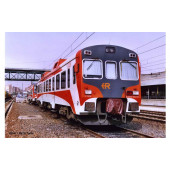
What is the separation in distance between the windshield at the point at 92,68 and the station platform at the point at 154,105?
31.1ft

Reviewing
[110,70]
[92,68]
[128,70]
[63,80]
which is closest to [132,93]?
[128,70]

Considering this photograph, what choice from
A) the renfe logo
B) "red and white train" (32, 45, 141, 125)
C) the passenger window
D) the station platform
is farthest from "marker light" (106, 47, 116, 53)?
the station platform

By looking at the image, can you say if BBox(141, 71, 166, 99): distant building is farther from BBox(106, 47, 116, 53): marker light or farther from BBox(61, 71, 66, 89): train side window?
BBox(106, 47, 116, 53): marker light

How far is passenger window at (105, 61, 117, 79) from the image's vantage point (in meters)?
7.51

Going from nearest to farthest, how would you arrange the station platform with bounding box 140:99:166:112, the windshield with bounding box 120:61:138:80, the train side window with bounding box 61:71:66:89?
1. the windshield with bounding box 120:61:138:80
2. the train side window with bounding box 61:71:66:89
3. the station platform with bounding box 140:99:166:112

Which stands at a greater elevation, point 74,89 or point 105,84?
point 105,84

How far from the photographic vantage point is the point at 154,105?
59.9ft

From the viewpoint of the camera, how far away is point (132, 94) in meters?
7.62

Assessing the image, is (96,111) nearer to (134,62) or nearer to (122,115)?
(122,115)

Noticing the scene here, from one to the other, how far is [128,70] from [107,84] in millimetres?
1084

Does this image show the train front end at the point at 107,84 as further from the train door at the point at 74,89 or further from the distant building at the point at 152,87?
the distant building at the point at 152,87

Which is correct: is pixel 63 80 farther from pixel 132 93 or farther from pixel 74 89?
pixel 132 93
